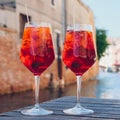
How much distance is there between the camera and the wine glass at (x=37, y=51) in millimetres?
1599

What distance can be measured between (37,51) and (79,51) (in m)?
0.16

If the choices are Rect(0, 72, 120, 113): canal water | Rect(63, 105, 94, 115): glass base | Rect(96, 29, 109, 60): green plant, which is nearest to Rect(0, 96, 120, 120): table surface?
Rect(63, 105, 94, 115): glass base

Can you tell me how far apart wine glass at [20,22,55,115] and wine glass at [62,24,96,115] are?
7 cm

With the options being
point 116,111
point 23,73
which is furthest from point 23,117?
point 23,73

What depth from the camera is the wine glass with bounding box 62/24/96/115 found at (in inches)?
63.3

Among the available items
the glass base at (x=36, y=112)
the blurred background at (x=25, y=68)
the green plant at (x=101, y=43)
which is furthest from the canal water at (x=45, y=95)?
the green plant at (x=101, y=43)

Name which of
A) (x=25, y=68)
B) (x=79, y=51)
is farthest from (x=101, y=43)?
(x=79, y=51)

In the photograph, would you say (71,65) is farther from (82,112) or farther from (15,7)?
(15,7)

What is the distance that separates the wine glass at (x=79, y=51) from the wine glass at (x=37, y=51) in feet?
0.22

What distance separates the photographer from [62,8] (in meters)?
21.5

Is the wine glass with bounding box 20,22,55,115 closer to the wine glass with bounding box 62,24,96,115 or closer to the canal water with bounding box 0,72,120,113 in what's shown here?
the wine glass with bounding box 62,24,96,115

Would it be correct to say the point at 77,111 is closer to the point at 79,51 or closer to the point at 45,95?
the point at 79,51

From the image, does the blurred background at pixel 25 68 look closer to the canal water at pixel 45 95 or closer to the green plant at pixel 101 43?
the canal water at pixel 45 95

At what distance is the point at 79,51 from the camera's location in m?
1.61
